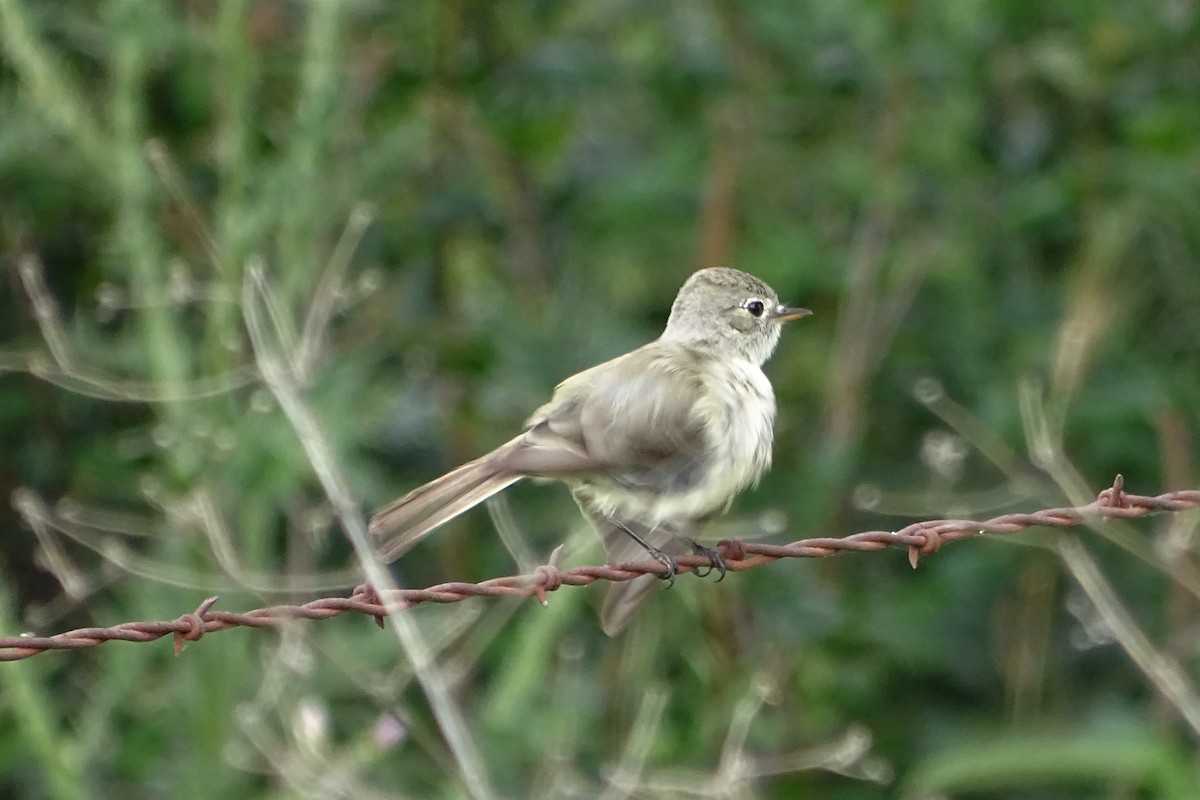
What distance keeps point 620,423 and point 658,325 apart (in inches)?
96.7

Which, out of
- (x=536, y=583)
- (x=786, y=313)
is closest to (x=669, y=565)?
(x=536, y=583)

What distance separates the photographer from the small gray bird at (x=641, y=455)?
4.79m

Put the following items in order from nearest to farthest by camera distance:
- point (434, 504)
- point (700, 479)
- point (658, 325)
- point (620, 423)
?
1. point (434, 504)
2. point (620, 423)
3. point (700, 479)
4. point (658, 325)

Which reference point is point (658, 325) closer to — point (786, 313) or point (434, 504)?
point (786, 313)

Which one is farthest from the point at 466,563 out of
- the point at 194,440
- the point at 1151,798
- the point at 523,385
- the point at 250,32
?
the point at 1151,798

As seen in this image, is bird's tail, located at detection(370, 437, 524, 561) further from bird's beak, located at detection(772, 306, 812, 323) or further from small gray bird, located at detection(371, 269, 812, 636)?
bird's beak, located at detection(772, 306, 812, 323)

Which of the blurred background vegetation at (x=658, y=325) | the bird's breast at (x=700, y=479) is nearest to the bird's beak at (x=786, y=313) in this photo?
the blurred background vegetation at (x=658, y=325)

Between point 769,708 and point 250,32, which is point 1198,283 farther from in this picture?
point 250,32

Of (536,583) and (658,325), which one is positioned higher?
(658,325)

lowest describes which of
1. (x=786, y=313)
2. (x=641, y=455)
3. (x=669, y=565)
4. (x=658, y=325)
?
(x=669, y=565)

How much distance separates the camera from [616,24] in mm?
7336

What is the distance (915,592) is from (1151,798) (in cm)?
117

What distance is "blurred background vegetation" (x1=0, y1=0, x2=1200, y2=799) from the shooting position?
20.7ft

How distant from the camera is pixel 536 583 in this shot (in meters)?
4.26
